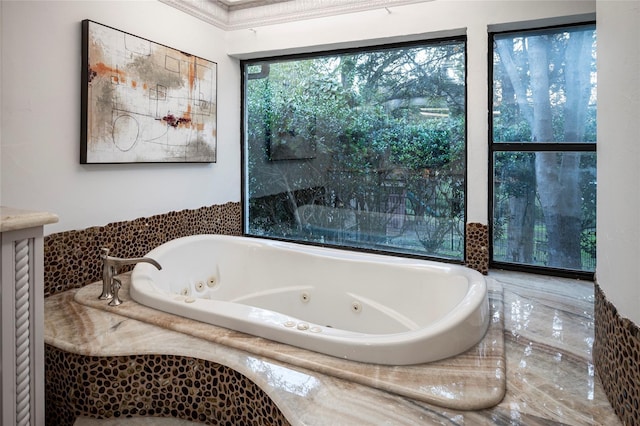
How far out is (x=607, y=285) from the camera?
130 centimetres

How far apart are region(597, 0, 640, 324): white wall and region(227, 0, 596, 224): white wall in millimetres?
1169

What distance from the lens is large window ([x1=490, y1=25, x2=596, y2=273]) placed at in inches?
97.1

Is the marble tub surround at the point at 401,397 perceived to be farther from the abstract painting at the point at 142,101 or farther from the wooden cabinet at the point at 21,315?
the abstract painting at the point at 142,101

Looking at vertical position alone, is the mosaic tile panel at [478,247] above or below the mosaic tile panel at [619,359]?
above

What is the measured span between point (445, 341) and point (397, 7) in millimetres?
2197

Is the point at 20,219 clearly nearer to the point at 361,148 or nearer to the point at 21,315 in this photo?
the point at 21,315

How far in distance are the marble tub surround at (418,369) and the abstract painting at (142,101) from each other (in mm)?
1169

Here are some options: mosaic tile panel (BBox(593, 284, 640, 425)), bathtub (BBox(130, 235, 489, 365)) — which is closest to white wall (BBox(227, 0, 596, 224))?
bathtub (BBox(130, 235, 489, 365))

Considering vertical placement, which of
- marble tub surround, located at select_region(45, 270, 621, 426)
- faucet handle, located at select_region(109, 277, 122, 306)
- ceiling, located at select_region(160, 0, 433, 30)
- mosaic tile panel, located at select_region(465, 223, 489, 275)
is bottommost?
marble tub surround, located at select_region(45, 270, 621, 426)

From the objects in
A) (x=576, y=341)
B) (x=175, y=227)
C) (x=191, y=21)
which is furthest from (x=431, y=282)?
(x=191, y=21)

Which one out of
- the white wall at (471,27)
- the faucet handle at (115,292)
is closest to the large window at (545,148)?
the white wall at (471,27)

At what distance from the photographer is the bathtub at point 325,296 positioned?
1470mm

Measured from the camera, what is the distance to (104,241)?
2.40 meters

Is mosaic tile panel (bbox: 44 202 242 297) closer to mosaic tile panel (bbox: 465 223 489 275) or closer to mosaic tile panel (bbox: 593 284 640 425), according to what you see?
mosaic tile panel (bbox: 465 223 489 275)
